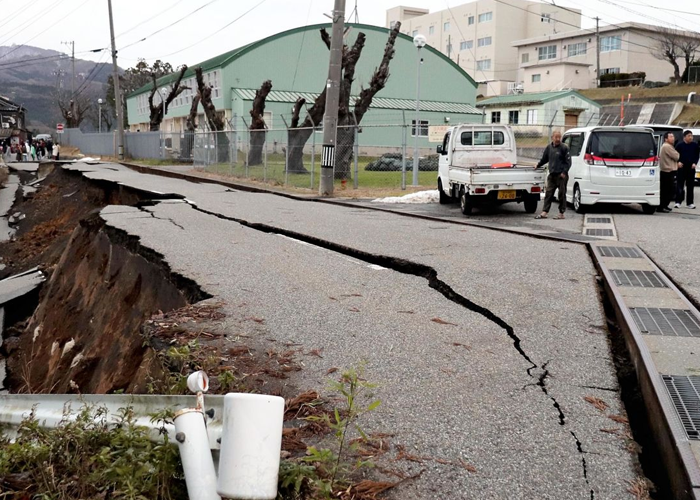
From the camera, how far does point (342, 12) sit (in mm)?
19500

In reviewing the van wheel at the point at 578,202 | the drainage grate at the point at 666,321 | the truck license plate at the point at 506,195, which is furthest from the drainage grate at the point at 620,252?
the van wheel at the point at 578,202

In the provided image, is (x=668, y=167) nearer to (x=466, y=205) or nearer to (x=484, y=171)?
(x=484, y=171)

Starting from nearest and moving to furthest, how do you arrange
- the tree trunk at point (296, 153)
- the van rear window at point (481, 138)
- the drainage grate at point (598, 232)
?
1. the drainage grate at point (598, 232)
2. the van rear window at point (481, 138)
3. the tree trunk at point (296, 153)

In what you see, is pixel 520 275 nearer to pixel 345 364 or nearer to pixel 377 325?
pixel 377 325

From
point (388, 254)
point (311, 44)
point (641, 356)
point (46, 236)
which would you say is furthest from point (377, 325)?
point (311, 44)

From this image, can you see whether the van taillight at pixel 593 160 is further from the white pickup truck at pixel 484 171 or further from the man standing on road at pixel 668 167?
the man standing on road at pixel 668 167

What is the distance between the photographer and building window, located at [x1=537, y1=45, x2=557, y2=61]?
7244 cm

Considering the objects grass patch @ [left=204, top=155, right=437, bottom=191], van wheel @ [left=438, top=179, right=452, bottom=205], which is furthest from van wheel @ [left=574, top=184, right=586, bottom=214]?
grass patch @ [left=204, top=155, right=437, bottom=191]

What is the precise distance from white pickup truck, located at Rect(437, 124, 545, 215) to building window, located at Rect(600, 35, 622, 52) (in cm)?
5596

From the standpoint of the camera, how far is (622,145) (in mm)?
15117

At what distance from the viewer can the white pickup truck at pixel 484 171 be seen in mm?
14656

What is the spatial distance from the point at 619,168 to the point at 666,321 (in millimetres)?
9749

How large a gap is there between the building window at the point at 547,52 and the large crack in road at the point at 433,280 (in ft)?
217

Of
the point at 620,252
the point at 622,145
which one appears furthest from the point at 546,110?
the point at 620,252
